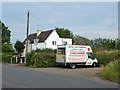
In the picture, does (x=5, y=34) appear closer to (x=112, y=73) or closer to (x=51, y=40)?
(x=51, y=40)

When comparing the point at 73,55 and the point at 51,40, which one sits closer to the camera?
the point at 73,55

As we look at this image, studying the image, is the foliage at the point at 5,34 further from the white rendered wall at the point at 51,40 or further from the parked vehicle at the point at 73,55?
the parked vehicle at the point at 73,55

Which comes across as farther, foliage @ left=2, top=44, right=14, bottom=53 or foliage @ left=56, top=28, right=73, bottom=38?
foliage @ left=56, top=28, right=73, bottom=38

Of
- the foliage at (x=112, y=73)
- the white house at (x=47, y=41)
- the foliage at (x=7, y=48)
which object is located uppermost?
the white house at (x=47, y=41)

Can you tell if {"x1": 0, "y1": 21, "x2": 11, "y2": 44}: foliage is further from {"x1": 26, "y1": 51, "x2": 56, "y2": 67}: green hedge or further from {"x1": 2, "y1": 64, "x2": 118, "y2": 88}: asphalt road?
{"x1": 2, "y1": 64, "x2": 118, "y2": 88}: asphalt road

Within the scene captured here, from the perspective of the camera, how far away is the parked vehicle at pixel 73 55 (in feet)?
72.3

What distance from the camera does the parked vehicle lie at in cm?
2202

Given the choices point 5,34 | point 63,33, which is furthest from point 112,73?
point 63,33

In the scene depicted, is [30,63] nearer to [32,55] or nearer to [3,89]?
[32,55]

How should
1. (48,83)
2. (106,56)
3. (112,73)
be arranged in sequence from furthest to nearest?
(106,56) < (112,73) < (48,83)

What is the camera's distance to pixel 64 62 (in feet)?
72.2

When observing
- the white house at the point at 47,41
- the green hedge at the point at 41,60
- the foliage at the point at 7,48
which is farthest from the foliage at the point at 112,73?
the foliage at the point at 7,48

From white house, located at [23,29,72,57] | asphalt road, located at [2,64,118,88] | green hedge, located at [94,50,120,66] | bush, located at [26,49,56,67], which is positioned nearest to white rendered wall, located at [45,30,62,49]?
white house, located at [23,29,72,57]

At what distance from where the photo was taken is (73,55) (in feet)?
73.3
